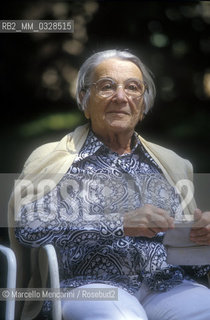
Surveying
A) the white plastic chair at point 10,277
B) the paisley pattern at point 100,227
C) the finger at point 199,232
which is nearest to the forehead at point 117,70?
the paisley pattern at point 100,227

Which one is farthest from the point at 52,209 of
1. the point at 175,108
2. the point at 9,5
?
the point at 9,5

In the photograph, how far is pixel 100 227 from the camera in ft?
9.71

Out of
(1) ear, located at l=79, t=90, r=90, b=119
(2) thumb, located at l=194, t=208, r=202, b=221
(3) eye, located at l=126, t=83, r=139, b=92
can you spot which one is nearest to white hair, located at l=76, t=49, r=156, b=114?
(1) ear, located at l=79, t=90, r=90, b=119

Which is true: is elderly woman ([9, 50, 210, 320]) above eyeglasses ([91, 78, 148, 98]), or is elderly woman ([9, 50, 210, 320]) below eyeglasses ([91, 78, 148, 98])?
below

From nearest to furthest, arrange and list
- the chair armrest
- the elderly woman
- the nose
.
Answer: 1. the chair armrest
2. the elderly woman
3. the nose

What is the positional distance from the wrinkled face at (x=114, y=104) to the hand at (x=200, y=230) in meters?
0.57

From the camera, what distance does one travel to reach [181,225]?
117 inches

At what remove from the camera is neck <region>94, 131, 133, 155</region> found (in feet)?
10.4

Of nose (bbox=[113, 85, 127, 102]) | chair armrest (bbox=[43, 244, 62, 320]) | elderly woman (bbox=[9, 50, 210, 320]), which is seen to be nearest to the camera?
chair armrest (bbox=[43, 244, 62, 320])

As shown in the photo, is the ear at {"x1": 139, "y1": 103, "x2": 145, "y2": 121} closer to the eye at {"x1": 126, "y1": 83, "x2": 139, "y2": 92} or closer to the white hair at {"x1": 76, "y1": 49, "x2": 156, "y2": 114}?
the eye at {"x1": 126, "y1": 83, "x2": 139, "y2": 92}

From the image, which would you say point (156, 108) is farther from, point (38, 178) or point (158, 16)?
point (38, 178)

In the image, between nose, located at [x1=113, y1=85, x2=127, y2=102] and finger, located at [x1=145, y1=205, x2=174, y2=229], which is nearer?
finger, located at [x1=145, y1=205, x2=174, y2=229]

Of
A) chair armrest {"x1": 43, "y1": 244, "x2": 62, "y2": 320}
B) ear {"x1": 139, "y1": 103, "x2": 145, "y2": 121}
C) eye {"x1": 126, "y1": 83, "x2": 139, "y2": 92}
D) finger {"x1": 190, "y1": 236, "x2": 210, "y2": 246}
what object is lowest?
chair armrest {"x1": 43, "y1": 244, "x2": 62, "y2": 320}

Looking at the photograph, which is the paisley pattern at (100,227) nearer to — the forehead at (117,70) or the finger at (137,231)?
the finger at (137,231)
